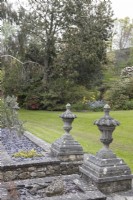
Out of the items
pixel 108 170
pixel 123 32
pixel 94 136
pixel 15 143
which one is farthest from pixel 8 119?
pixel 123 32

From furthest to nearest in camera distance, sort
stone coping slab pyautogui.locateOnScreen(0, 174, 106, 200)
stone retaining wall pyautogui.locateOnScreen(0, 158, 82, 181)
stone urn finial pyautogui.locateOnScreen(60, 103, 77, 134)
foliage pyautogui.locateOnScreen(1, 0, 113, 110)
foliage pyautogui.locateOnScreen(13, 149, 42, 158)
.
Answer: foliage pyautogui.locateOnScreen(1, 0, 113, 110) < foliage pyautogui.locateOnScreen(13, 149, 42, 158) < stone urn finial pyautogui.locateOnScreen(60, 103, 77, 134) < stone retaining wall pyautogui.locateOnScreen(0, 158, 82, 181) < stone coping slab pyautogui.locateOnScreen(0, 174, 106, 200)

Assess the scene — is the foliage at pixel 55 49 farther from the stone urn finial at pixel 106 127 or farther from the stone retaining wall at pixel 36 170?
the stone urn finial at pixel 106 127

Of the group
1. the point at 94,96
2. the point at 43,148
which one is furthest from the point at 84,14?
the point at 43,148

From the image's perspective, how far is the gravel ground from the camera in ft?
25.4

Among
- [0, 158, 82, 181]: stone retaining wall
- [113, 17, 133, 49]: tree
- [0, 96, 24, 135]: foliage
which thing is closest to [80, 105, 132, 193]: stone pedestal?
[0, 158, 82, 181]: stone retaining wall

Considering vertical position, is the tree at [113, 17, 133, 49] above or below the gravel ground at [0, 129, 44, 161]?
above

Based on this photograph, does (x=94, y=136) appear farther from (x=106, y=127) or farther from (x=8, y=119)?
(x=106, y=127)

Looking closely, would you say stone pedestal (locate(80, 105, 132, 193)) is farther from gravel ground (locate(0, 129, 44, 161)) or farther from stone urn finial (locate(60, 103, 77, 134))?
gravel ground (locate(0, 129, 44, 161))

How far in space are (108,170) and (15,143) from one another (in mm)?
4481

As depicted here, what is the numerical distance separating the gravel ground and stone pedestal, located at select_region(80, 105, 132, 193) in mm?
2224

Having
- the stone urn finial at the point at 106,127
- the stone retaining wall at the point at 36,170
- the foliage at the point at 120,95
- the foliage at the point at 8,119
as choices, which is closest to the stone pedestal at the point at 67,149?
the stone retaining wall at the point at 36,170

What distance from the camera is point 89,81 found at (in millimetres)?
26688

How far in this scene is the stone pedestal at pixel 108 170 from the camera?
5000 mm

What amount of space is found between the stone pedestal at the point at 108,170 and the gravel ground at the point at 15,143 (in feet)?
7.30
